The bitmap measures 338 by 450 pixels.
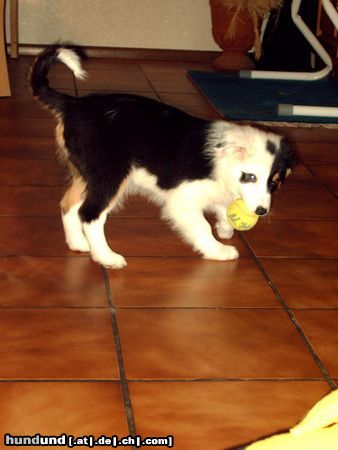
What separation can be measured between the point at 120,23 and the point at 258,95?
1814 millimetres

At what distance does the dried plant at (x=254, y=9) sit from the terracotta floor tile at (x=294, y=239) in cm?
311

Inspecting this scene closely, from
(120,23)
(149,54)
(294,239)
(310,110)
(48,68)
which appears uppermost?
(48,68)

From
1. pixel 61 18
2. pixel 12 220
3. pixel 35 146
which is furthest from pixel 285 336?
pixel 61 18

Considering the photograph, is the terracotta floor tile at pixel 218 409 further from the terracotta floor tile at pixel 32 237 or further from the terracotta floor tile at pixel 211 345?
the terracotta floor tile at pixel 32 237

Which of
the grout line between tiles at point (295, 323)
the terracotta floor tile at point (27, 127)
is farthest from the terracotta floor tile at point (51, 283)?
the terracotta floor tile at point (27, 127)

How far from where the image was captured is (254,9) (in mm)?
5867

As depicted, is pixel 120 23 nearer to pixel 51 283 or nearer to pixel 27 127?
pixel 27 127

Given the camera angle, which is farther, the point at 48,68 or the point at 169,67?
the point at 169,67

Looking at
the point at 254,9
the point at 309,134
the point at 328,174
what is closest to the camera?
the point at 328,174

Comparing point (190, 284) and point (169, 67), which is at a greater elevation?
point (190, 284)

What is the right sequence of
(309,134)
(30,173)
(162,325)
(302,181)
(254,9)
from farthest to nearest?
(254,9) → (309,134) → (302,181) → (30,173) → (162,325)

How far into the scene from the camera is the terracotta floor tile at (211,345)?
2.03 m

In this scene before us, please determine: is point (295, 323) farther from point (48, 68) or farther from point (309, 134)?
point (309, 134)

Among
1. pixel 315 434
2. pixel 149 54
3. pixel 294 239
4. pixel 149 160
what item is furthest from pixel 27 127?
pixel 315 434
